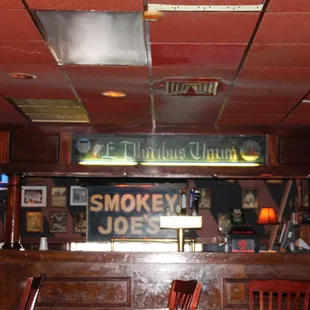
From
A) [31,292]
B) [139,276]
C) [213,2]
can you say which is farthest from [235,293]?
[213,2]

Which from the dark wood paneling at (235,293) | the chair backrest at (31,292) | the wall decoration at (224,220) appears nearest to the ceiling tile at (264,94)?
the dark wood paneling at (235,293)

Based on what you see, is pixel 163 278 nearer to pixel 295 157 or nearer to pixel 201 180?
pixel 295 157

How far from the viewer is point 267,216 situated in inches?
413

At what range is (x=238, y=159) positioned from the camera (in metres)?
7.84

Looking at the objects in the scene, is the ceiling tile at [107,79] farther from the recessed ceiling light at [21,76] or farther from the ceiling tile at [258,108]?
the ceiling tile at [258,108]

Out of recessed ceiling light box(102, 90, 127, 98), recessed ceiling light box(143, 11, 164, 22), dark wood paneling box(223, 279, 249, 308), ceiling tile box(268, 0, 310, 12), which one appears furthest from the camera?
dark wood paneling box(223, 279, 249, 308)

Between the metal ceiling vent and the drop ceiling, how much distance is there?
0.06 meters

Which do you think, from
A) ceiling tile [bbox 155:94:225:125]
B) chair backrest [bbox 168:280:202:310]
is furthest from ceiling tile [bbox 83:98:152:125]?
chair backrest [bbox 168:280:202:310]

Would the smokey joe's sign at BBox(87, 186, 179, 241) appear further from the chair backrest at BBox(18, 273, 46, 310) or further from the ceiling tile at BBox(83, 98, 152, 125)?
the chair backrest at BBox(18, 273, 46, 310)

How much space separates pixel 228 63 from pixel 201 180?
248 inches

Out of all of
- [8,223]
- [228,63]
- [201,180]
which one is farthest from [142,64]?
[201,180]

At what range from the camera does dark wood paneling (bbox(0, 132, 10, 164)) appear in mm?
7781

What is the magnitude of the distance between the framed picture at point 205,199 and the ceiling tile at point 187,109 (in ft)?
12.0

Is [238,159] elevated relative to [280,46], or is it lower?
lower
